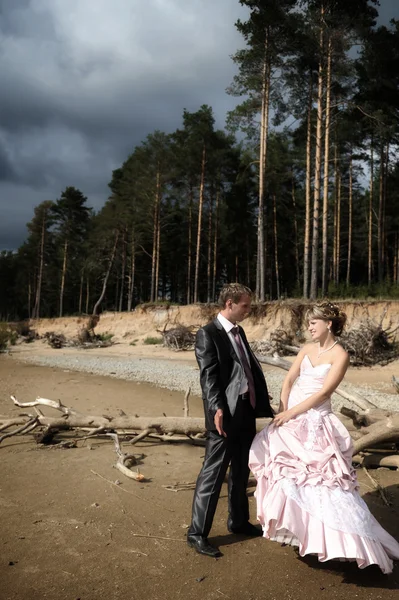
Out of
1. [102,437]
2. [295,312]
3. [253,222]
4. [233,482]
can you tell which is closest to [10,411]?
[102,437]

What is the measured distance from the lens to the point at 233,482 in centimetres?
364

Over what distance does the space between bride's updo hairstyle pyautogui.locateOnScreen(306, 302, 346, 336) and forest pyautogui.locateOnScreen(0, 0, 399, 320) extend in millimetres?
16492

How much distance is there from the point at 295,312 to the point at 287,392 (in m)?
16.2

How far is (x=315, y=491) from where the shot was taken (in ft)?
9.61

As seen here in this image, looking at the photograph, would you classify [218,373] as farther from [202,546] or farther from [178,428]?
[178,428]

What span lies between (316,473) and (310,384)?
2.17ft

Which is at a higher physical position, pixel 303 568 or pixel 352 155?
pixel 352 155

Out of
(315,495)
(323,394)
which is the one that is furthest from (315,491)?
(323,394)

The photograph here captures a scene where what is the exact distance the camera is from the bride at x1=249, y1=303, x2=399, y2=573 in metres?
2.73

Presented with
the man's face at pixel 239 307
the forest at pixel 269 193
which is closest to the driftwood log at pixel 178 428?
the man's face at pixel 239 307

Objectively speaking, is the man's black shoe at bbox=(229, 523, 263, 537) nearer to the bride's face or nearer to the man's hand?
the man's hand

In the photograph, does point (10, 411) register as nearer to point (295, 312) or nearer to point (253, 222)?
point (295, 312)

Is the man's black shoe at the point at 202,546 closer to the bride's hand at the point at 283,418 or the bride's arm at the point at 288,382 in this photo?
the bride's hand at the point at 283,418

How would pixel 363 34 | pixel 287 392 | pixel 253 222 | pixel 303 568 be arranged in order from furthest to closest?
pixel 253 222
pixel 363 34
pixel 287 392
pixel 303 568
